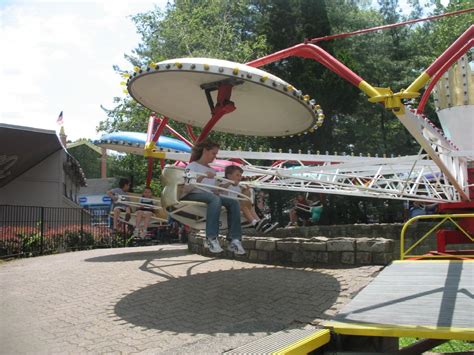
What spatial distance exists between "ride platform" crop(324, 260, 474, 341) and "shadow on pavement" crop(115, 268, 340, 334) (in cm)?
75

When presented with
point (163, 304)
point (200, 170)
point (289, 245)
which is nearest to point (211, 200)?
point (200, 170)

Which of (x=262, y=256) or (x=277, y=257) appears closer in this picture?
(x=277, y=257)

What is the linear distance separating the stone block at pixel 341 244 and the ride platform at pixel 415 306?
6.35 ft

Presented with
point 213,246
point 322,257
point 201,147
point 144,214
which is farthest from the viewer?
point 144,214

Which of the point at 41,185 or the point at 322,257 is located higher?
the point at 41,185

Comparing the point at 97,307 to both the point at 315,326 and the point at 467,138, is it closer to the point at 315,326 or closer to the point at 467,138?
the point at 315,326

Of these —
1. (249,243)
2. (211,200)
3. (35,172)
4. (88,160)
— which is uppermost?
(88,160)

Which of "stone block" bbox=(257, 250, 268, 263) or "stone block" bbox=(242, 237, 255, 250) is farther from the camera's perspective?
"stone block" bbox=(242, 237, 255, 250)

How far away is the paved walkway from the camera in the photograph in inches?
179

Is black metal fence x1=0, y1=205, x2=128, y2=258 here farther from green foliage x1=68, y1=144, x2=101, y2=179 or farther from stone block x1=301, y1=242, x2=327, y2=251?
green foliage x1=68, y1=144, x2=101, y2=179

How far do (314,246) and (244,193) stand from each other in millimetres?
1800

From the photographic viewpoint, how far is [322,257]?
25.9 ft

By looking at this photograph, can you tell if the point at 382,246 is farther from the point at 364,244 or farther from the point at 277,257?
the point at 277,257

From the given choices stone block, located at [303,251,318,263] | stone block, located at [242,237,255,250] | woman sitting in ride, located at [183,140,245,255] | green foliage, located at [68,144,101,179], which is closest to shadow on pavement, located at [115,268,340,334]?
stone block, located at [303,251,318,263]
